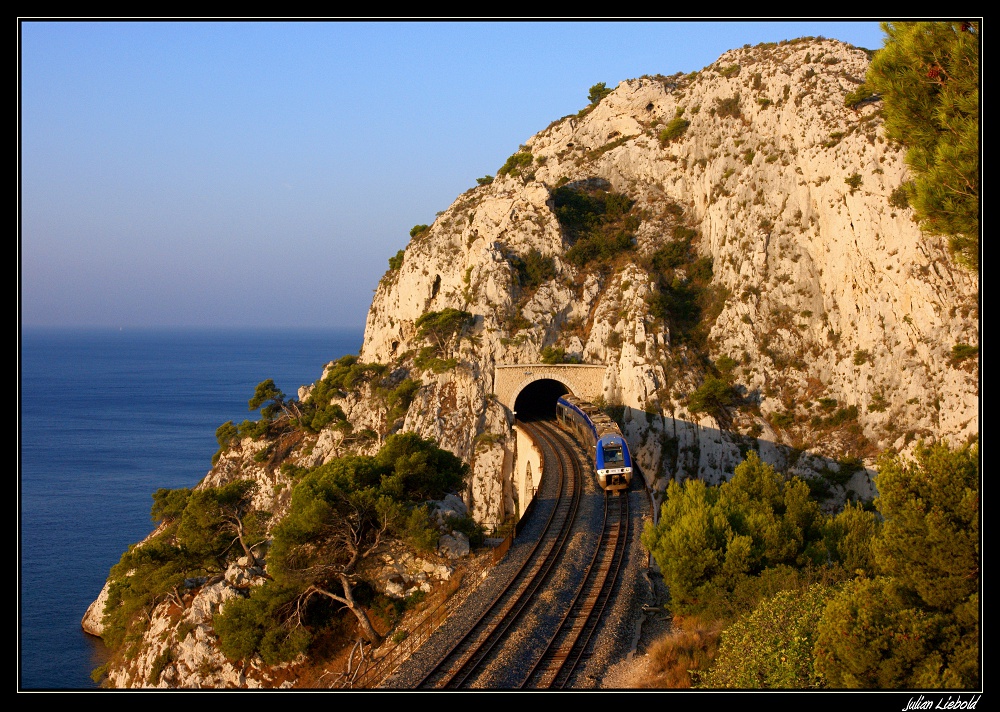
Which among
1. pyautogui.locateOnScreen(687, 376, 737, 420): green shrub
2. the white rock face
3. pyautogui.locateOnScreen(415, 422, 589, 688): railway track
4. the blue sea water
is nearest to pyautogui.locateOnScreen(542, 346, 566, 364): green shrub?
the white rock face

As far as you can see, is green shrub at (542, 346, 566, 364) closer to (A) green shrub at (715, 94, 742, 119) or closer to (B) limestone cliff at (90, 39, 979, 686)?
(B) limestone cliff at (90, 39, 979, 686)

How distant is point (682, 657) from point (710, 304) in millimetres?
45253

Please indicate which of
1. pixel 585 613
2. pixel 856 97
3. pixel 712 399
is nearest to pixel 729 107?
Result: pixel 856 97

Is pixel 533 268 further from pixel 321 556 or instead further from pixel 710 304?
pixel 321 556

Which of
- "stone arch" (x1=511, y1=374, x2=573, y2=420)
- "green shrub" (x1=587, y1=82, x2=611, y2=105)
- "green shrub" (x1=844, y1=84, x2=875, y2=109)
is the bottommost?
"stone arch" (x1=511, y1=374, x2=573, y2=420)

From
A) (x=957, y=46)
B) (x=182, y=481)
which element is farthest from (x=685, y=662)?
(x=182, y=481)

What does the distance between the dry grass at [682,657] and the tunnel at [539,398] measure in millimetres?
41536

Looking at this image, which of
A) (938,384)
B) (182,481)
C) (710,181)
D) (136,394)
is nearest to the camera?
(938,384)

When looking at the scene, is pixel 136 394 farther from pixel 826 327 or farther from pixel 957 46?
pixel 957 46

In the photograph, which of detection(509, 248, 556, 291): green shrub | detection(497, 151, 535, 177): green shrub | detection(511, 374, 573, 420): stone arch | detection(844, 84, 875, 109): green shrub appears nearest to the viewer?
detection(844, 84, 875, 109): green shrub

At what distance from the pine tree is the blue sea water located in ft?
71.0

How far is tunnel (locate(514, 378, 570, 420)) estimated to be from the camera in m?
62.6
